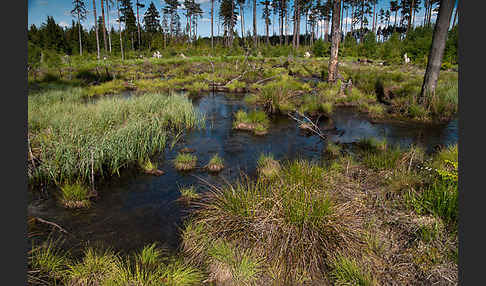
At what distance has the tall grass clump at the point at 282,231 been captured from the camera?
3.21m

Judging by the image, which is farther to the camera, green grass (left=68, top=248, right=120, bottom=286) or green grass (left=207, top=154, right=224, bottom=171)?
green grass (left=207, top=154, right=224, bottom=171)

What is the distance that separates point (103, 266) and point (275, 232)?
2.07 meters

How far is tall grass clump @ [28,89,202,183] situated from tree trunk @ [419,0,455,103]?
387 inches

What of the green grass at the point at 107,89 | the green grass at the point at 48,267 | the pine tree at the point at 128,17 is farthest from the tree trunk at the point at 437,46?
the pine tree at the point at 128,17

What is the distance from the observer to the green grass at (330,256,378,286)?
2.77 metres

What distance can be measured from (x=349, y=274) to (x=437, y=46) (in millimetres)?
10720

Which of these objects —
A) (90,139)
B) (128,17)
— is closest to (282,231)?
(90,139)

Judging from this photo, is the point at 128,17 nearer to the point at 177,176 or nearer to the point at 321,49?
the point at 321,49

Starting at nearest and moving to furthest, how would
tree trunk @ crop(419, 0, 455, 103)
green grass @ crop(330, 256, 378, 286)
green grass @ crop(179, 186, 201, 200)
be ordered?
green grass @ crop(330, 256, 378, 286), green grass @ crop(179, 186, 201, 200), tree trunk @ crop(419, 0, 455, 103)

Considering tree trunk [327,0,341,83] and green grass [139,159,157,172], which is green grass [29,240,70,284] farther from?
tree trunk [327,0,341,83]

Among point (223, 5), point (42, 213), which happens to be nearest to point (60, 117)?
point (42, 213)

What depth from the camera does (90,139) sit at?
253 inches

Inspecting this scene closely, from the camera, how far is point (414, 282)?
9.36 ft

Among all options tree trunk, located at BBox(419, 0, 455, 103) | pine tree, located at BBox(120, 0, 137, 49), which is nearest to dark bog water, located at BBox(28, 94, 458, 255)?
tree trunk, located at BBox(419, 0, 455, 103)
